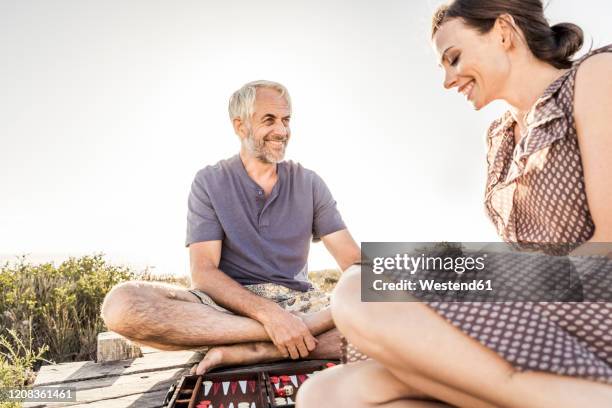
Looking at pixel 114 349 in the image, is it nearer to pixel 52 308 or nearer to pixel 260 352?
pixel 260 352

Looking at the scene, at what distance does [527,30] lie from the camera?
2314 mm

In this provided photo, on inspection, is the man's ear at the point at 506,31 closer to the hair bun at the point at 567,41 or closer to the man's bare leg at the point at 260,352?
the hair bun at the point at 567,41

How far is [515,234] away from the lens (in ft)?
6.79

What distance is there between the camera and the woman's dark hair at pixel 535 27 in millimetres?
2281

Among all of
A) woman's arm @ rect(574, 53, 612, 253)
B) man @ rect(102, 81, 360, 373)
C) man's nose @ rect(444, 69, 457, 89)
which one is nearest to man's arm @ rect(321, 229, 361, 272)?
man @ rect(102, 81, 360, 373)

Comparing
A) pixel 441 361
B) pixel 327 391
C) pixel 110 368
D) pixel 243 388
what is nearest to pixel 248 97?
pixel 110 368

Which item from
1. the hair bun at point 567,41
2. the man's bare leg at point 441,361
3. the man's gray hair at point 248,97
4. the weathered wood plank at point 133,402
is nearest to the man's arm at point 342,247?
the man's gray hair at point 248,97

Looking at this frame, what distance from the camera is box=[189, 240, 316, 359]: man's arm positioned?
2926mm

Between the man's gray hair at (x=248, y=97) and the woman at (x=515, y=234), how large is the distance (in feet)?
5.25

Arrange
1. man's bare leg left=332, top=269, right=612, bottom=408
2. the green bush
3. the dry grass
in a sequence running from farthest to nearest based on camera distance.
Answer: the green bush, the dry grass, man's bare leg left=332, top=269, right=612, bottom=408

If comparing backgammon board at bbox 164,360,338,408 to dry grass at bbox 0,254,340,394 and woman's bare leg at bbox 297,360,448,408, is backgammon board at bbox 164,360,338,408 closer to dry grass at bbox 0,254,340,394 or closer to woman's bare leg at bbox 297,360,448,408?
woman's bare leg at bbox 297,360,448,408

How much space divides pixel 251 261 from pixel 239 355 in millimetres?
784

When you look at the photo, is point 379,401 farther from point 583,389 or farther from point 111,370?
point 111,370

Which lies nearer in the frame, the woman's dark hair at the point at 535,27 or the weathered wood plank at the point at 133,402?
the woman's dark hair at the point at 535,27
